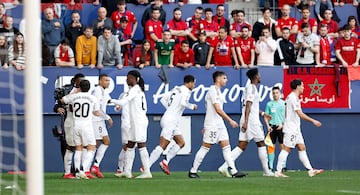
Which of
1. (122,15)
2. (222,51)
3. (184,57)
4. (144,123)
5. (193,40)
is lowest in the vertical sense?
(144,123)

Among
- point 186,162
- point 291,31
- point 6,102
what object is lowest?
point 186,162

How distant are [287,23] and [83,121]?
8.76 m

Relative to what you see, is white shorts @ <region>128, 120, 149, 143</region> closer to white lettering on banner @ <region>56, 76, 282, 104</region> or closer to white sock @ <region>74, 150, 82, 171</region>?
white sock @ <region>74, 150, 82, 171</region>

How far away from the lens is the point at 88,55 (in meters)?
24.5

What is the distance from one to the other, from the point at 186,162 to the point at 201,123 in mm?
1032

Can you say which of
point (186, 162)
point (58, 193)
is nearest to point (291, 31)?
point (186, 162)

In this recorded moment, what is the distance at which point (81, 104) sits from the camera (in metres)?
19.3

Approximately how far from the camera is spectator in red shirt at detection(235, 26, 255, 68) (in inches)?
995

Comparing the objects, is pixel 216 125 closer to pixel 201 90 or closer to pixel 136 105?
A: pixel 136 105

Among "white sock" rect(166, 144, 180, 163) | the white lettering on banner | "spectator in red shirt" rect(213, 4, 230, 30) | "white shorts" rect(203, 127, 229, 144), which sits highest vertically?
"spectator in red shirt" rect(213, 4, 230, 30)

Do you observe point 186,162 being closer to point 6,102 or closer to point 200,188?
point 6,102

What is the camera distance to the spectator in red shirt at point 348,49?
85.1 feet

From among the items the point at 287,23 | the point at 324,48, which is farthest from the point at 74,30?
the point at 324,48

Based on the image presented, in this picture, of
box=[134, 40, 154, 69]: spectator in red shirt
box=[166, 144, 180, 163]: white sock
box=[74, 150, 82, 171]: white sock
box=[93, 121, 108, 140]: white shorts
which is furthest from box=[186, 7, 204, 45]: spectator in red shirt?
box=[74, 150, 82, 171]: white sock
